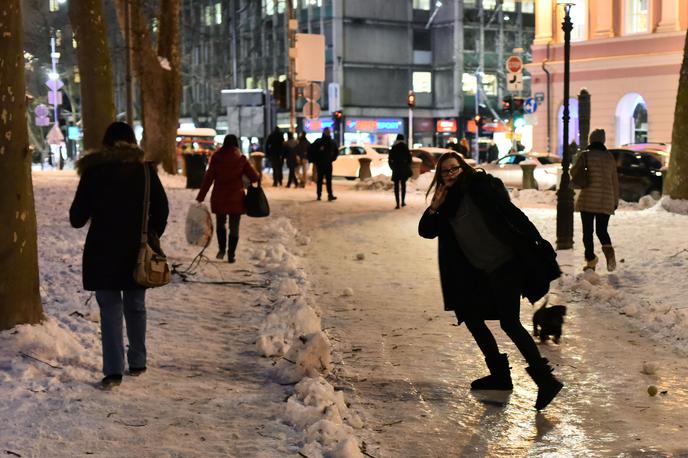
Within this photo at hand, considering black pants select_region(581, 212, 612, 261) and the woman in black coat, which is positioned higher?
the woman in black coat

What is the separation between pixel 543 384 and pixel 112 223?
2.94 meters

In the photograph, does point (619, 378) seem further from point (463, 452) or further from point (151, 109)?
point (151, 109)

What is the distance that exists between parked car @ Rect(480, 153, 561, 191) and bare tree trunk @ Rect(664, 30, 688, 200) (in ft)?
35.8

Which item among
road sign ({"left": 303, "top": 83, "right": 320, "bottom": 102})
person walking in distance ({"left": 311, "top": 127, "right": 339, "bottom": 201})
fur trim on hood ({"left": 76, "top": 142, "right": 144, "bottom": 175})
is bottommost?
person walking in distance ({"left": 311, "top": 127, "right": 339, "bottom": 201})

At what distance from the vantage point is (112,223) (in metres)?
6.79

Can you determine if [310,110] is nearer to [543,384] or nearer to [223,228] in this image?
[223,228]

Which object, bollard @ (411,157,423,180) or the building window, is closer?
bollard @ (411,157,423,180)

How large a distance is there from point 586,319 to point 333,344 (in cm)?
281

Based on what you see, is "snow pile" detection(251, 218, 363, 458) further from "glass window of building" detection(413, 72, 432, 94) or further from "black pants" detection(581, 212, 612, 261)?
"glass window of building" detection(413, 72, 432, 94)

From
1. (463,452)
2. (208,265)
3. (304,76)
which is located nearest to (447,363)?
(463,452)

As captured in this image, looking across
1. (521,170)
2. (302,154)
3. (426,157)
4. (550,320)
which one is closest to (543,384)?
(550,320)

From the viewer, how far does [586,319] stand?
10336mm

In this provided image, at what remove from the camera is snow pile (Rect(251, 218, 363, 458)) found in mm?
5625

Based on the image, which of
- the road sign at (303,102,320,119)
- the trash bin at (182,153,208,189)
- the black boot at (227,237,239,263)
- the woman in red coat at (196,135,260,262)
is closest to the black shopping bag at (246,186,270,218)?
the woman in red coat at (196,135,260,262)
